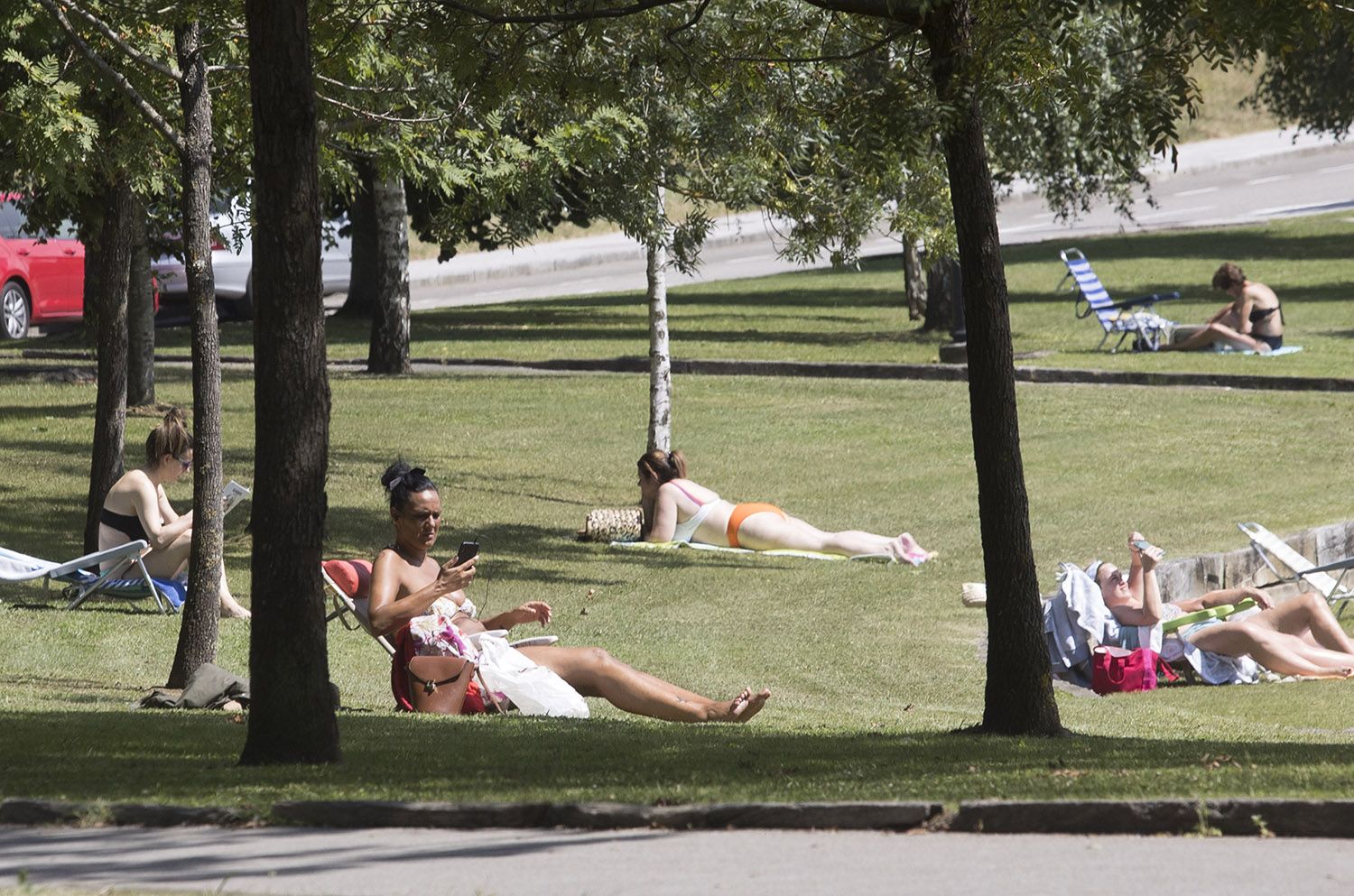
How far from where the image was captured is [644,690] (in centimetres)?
973

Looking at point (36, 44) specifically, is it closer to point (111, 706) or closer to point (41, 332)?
point (111, 706)

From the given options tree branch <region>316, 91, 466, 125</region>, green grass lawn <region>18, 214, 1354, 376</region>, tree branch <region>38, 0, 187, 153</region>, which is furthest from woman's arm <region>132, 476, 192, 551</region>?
green grass lawn <region>18, 214, 1354, 376</region>

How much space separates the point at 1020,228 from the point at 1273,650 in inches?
1362

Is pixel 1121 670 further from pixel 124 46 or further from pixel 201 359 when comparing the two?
pixel 124 46

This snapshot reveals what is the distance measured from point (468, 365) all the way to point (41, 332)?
9401mm

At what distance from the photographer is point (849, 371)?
2500 cm

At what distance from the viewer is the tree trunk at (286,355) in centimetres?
734

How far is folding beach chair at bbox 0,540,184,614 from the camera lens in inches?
489

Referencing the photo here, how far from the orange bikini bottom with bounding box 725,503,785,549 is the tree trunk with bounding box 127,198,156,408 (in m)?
7.58

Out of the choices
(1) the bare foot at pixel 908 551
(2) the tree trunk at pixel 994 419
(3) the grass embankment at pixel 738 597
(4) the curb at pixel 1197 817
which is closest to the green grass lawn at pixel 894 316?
→ (3) the grass embankment at pixel 738 597

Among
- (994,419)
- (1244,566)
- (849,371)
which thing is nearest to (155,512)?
(994,419)

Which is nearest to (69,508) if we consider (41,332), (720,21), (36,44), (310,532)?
(36,44)

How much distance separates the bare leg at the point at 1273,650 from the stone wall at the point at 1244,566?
1.82m

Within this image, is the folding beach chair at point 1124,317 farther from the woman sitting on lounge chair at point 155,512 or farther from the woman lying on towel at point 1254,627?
the woman sitting on lounge chair at point 155,512
